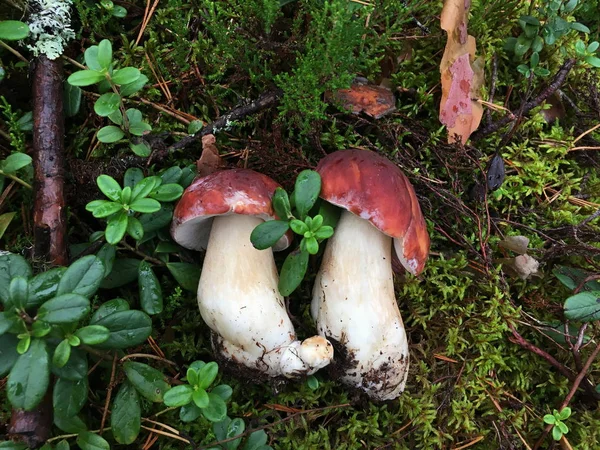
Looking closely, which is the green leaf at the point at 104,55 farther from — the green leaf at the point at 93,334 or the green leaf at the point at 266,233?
the green leaf at the point at 93,334

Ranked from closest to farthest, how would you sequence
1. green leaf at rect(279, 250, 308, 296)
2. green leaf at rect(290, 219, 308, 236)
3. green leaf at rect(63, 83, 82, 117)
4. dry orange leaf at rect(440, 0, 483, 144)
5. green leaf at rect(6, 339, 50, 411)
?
green leaf at rect(6, 339, 50, 411) < green leaf at rect(290, 219, 308, 236) < green leaf at rect(279, 250, 308, 296) < green leaf at rect(63, 83, 82, 117) < dry orange leaf at rect(440, 0, 483, 144)

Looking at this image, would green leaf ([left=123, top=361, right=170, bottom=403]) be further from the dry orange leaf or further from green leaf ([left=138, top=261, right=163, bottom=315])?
the dry orange leaf

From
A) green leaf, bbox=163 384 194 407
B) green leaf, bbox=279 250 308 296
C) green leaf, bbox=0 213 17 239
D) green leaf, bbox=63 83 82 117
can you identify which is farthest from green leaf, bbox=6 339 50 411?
green leaf, bbox=63 83 82 117

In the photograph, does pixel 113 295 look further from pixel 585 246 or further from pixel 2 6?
pixel 585 246

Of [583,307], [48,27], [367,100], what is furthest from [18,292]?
[583,307]

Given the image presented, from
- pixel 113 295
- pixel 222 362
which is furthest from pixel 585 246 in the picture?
pixel 113 295

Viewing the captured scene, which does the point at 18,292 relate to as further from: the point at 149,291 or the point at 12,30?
the point at 12,30

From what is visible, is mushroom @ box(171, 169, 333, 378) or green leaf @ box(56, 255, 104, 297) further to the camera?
mushroom @ box(171, 169, 333, 378)
